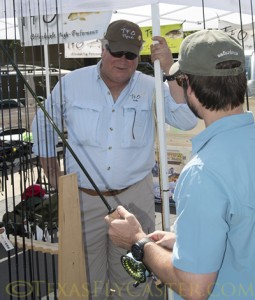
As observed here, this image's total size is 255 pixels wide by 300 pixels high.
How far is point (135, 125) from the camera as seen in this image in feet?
7.69

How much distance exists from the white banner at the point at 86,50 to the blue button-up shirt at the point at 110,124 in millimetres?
4255

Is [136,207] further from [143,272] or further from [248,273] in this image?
[248,273]

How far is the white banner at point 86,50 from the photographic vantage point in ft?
21.7

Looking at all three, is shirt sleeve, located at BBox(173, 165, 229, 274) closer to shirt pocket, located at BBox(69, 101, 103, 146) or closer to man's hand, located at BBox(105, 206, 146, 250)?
man's hand, located at BBox(105, 206, 146, 250)

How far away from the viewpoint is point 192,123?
7.92ft

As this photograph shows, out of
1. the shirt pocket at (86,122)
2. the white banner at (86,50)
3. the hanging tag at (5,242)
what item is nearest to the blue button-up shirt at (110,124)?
the shirt pocket at (86,122)

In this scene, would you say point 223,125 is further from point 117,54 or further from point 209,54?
point 117,54

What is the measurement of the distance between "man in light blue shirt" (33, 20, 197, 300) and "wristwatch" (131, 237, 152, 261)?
40.3 inches

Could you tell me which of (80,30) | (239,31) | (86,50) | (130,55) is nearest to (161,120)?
(130,55)

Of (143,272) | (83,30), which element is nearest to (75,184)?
(143,272)

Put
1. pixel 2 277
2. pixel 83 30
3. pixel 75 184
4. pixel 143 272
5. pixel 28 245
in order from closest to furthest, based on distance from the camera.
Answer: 1. pixel 143 272
2. pixel 75 184
3. pixel 28 245
4. pixel 2 277
5. pixel 83 30

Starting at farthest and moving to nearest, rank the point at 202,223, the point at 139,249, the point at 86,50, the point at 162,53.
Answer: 1. the point at 86,50
2. the point at 162,53
3. the point at 139,249
4. the point at 202,223

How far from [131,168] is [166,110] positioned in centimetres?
38

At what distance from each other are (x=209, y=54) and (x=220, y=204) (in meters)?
0.41
